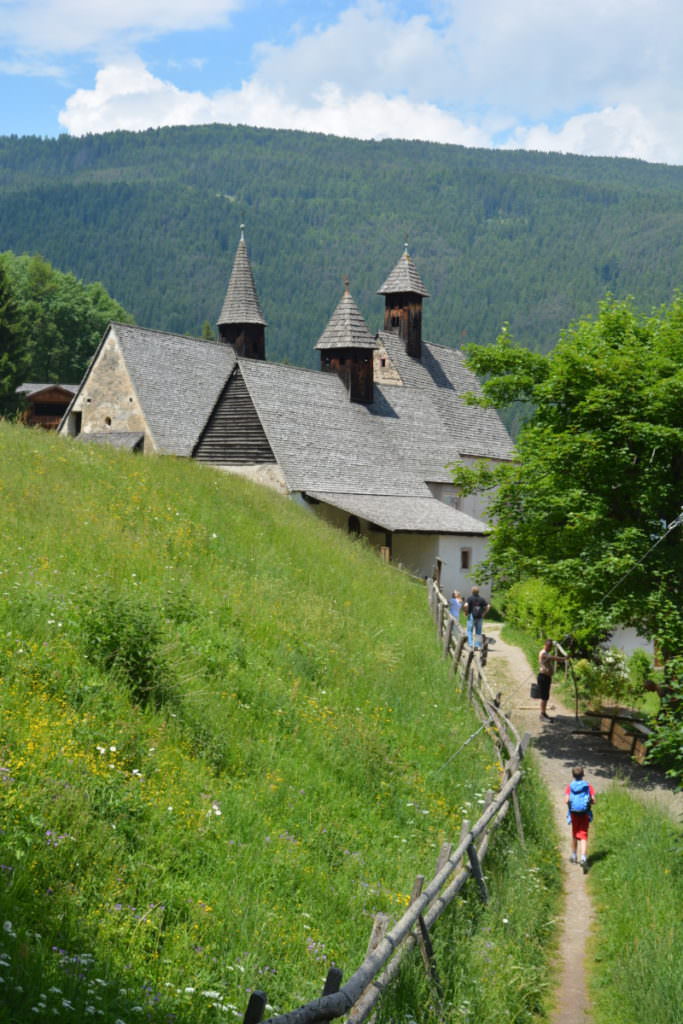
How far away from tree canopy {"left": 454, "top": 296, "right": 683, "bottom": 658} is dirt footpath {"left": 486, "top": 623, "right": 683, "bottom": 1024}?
8.00ft

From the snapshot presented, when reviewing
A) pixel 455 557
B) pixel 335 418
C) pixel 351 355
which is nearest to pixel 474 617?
pixel 455 557

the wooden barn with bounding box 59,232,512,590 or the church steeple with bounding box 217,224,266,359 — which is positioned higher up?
the church steeple with bounding box 217,224,266,359

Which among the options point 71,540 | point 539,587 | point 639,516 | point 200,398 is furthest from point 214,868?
point 200,398

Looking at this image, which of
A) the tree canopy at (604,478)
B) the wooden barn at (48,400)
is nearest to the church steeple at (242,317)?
the wooden barn at (48,400)

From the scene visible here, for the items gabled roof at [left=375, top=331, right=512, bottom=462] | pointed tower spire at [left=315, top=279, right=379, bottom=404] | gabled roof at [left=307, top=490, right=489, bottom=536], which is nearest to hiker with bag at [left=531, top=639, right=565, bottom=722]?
gabled roof at [left=307, top=490, right=489, bottom=536]

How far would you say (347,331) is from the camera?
42938 mm

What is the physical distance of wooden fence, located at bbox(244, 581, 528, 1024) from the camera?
18.7 ft

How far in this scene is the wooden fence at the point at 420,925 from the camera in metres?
5.71

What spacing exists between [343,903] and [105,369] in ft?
121

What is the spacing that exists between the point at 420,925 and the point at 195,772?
291 centimetres

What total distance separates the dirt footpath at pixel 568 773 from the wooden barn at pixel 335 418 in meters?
6.25

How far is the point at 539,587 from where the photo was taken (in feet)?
89.6

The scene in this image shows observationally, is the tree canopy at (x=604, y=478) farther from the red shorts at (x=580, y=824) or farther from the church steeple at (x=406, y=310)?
the church steeple at (x=406, y=310)

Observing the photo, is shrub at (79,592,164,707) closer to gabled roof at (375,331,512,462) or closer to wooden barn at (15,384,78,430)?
gabled roof at (375,331,512,462)
